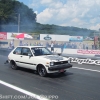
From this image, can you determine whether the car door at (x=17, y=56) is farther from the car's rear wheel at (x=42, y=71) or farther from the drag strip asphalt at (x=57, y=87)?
the drag strip asphalt at (x=57, y=87)

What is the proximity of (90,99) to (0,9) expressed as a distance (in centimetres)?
6451

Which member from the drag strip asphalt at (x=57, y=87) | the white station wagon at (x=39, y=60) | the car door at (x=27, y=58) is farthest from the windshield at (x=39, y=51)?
the drag strip asphalt at (x=57, y=87)

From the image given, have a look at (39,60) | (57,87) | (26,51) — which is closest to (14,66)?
(26,51)

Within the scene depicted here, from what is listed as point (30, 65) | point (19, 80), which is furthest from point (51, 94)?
point (30, 65)

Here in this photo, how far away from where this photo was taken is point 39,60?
27.9 ft

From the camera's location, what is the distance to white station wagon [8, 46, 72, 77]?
819cm

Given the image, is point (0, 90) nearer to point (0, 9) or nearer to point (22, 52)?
point (22, 52)

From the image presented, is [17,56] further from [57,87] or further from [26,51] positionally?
[57,87]

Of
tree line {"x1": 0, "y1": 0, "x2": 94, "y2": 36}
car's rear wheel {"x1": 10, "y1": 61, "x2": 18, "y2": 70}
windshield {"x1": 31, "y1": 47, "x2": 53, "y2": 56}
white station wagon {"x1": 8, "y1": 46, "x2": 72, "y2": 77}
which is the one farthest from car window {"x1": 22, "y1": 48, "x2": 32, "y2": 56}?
tree line {"x1": 0, "y1": 0, "x2": 94, "y2": 36}

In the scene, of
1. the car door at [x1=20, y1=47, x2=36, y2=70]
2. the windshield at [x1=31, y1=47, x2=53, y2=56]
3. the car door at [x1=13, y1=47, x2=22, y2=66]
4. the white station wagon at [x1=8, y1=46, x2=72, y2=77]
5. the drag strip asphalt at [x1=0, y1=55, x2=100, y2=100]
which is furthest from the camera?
the car door at [x1=13, y1=47, x2=22, y2=66]

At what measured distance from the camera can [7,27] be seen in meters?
59.5

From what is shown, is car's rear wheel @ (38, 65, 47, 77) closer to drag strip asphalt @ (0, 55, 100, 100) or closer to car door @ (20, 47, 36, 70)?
drag strip asphalt @ (0, 55, 100, 100)

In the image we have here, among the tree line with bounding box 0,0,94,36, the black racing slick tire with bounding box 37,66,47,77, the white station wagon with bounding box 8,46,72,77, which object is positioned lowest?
A: the black racing slick tire with bounding box 37,66,47,77

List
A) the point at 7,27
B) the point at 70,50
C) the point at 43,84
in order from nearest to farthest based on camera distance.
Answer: the point at 43,84
the point at 70,50
the point at 7,27
